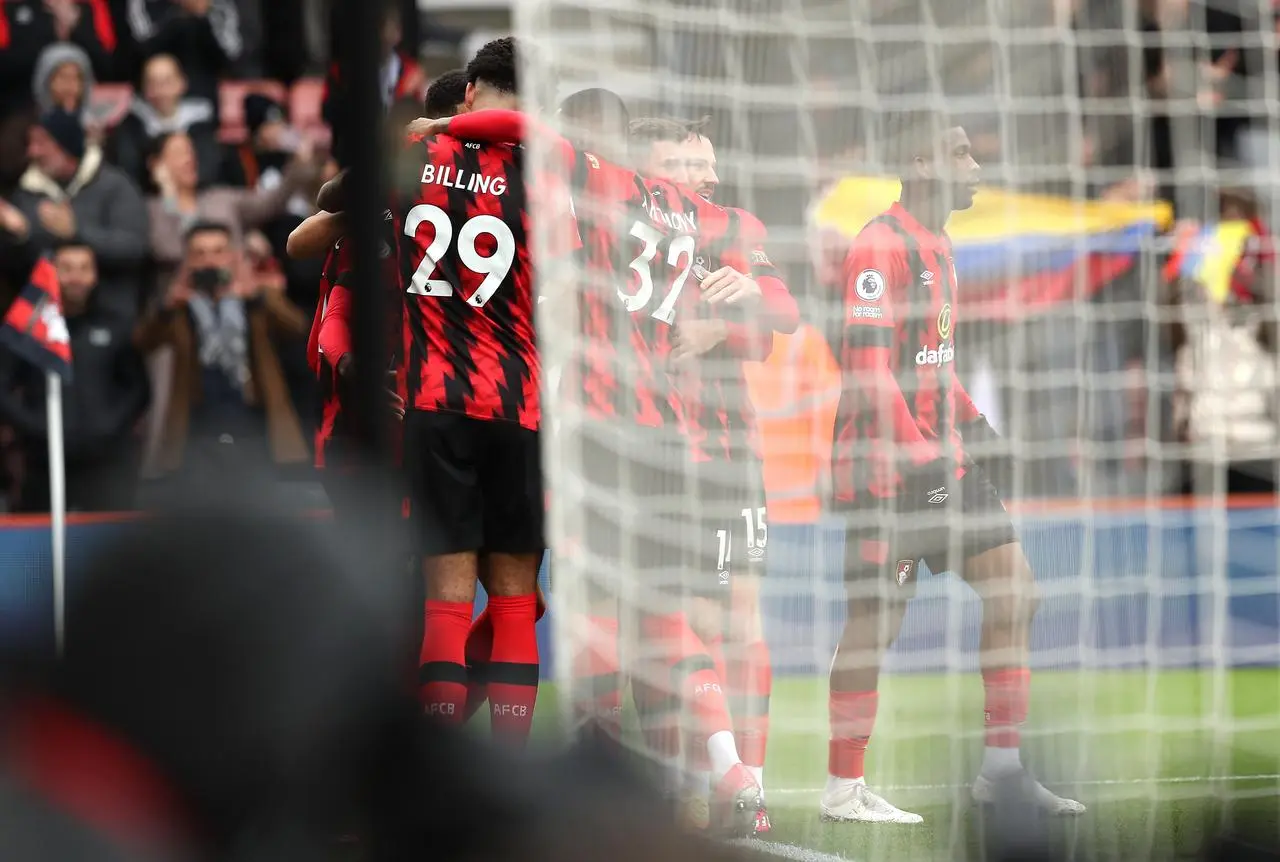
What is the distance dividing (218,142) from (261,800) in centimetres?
598

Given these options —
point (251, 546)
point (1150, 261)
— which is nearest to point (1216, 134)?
point (1150, 261)

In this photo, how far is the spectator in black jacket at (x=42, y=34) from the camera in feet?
22.8

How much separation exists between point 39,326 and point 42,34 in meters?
1.63

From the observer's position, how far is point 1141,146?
4023 mm

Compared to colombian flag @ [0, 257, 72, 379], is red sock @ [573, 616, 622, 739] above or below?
below

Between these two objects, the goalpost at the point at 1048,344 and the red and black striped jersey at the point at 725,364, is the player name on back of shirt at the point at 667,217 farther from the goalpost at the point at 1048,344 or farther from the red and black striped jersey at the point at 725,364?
the goalpost at the point at 1048,344

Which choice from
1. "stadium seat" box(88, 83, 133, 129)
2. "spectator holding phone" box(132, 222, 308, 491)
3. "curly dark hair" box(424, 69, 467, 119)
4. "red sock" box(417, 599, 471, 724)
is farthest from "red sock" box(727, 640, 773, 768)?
"stadium seat" box(88, 83, 133, 129)

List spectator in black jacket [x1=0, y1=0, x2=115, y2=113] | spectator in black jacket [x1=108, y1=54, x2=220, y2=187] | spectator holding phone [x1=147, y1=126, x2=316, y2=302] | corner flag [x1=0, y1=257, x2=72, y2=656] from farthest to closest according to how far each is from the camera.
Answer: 1. spectator in black jacket [x1=0, y1=0, x2=115, y2=113]
2. spectator in black jacket [x1=108, y1=54, x2=220, y2=187]
3. spectator holding phone [x1=147, y1=126, x2=316, y2=302]
4. corner flag [x1=0, y1=257, x2=72, y2=656]

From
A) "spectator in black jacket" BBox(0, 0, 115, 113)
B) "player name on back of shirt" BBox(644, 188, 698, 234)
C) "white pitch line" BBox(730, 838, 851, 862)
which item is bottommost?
"white pitch line" BBox(730, 838, 851, 862)

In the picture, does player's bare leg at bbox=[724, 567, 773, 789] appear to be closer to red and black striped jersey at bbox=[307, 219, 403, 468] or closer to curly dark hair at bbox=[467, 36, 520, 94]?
red and black striped jersey at bbox=[307, 219, 403, 468]

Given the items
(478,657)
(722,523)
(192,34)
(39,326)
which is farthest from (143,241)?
(722,523)

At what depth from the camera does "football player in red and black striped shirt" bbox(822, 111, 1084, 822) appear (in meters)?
3.91

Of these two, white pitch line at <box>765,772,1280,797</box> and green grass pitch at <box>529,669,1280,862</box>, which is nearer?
green grass pitch at <box>529,669,1280,862</box>

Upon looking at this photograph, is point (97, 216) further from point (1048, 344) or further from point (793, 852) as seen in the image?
point (793, 852)
